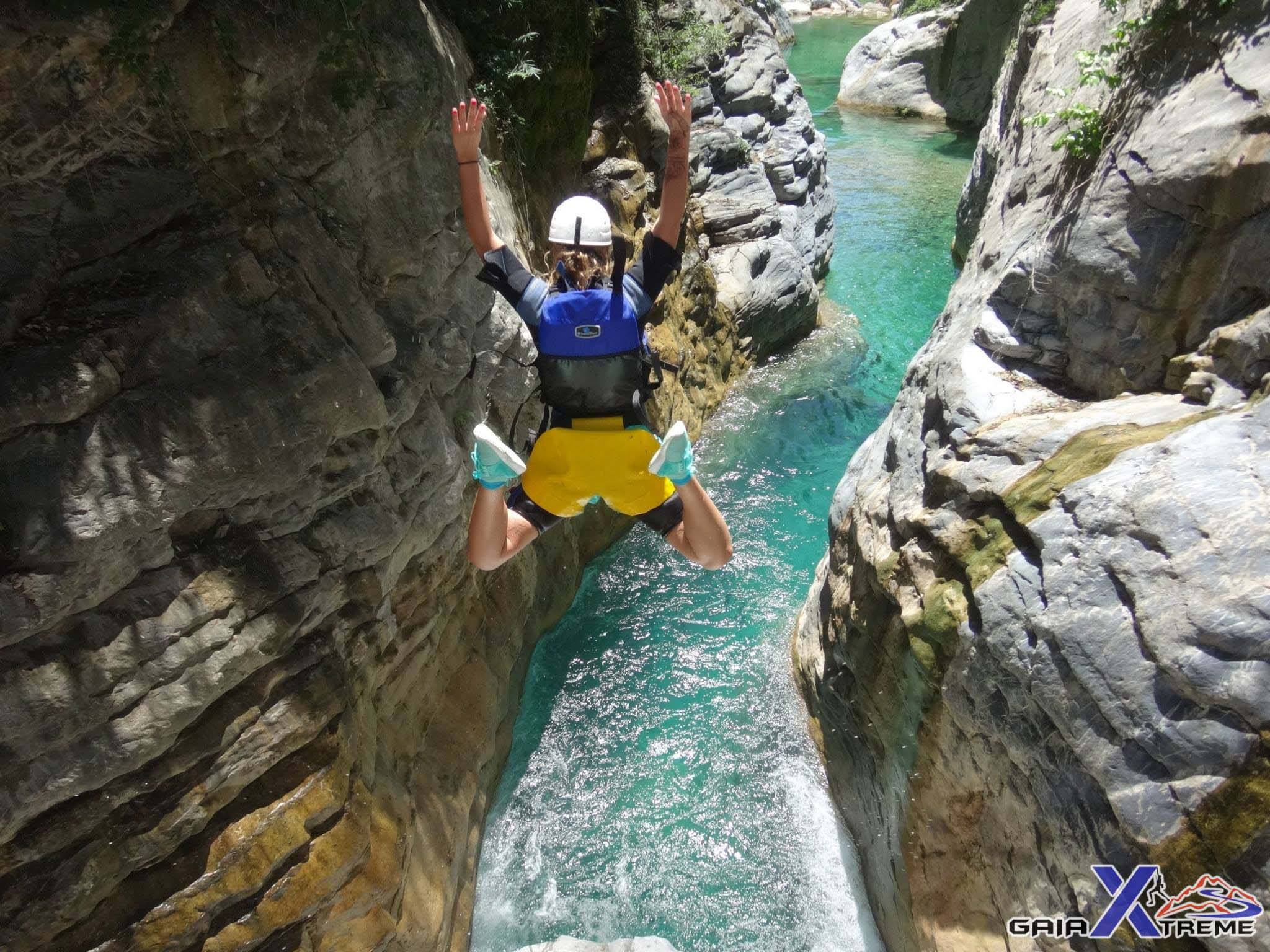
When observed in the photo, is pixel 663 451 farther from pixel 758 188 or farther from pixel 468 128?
pixel 758 188

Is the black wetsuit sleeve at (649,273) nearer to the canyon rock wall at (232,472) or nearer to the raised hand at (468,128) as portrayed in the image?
the raised hand at (468,128)

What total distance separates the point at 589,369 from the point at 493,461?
69 centimetres

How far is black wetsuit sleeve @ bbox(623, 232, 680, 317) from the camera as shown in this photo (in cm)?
377

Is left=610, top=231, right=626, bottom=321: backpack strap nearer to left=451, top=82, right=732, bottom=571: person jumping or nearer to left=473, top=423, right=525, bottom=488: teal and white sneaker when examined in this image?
left=451, top=82, right=732, bottom=571: person jumping

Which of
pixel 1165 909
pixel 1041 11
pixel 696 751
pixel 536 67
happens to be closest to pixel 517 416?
pixel 536 67

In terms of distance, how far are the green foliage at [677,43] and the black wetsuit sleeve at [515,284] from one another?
581 centimetres

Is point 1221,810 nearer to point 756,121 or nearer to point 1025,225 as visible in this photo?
point 1025,225

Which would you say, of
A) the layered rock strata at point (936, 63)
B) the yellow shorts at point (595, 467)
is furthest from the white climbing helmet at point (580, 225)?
the layered rock strata at point (936, 63)

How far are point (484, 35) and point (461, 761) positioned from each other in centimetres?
557

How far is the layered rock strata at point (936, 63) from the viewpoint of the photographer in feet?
66.1

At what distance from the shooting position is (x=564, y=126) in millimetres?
7445

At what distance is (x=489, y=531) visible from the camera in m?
3.93

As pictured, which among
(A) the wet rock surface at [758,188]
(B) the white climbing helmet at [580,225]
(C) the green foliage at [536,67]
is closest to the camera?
(B) the white climbing helmet at [580,225]

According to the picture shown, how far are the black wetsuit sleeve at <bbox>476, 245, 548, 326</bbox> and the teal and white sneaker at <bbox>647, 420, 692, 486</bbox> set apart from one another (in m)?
0.93
